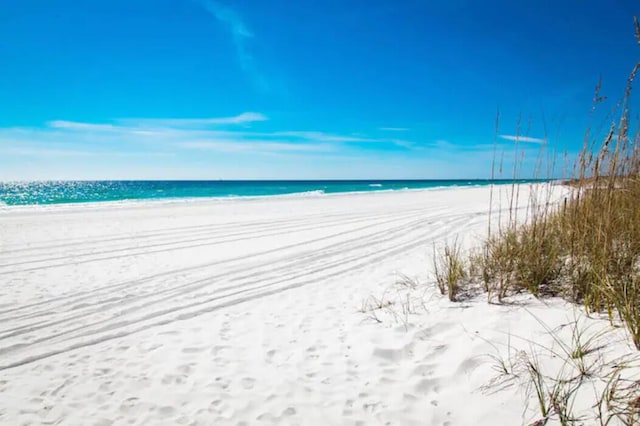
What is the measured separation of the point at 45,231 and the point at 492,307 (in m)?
12.8

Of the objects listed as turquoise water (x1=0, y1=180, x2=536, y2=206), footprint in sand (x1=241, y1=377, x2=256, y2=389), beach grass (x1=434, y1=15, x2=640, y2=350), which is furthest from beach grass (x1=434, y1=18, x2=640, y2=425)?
turquoise water (x1=0, y1=180, x2=536, y2=206)

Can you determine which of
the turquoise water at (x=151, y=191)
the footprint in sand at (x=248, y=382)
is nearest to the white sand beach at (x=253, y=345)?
the footprint in sand at (x=248, y=382)

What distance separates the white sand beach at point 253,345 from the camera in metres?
2.21

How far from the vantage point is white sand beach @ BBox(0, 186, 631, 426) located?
221 centimetres

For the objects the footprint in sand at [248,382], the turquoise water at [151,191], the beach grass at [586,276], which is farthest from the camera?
the turquoise water at [151,191]

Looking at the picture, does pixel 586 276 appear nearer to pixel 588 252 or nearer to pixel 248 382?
pixel 588 252

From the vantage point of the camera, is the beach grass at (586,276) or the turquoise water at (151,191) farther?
the turquoise water at (151,191)

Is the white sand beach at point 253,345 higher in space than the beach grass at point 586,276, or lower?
lower

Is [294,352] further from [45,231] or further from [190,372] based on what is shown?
[45,231]

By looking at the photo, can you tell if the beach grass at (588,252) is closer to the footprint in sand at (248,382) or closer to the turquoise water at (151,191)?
the footprint in sand at (248,382)

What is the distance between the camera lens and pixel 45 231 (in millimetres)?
10266

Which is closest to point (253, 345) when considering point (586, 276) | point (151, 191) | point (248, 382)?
point (248, 382)

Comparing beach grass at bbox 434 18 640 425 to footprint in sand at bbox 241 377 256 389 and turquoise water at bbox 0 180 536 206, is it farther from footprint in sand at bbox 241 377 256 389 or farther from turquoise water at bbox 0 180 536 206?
turquoise water at bbox 0 180 536 206

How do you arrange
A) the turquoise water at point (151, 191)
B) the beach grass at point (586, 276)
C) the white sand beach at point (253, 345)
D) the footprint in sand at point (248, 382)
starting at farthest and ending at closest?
1. the turquoise water at point (151, 191)
2. the footprint in sand at point (248, 382)
3. the white sand beach at point (253, 345)
4. the beach grass at point (586, 276)
